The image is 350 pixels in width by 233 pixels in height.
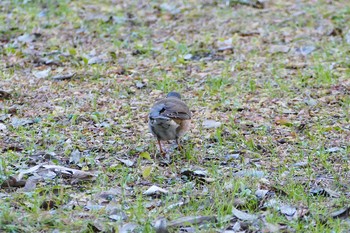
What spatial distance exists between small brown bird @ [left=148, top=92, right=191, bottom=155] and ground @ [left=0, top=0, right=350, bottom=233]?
164mm

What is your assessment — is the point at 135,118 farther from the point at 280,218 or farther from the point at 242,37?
→ the point at 242,37

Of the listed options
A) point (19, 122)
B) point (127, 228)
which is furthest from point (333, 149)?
point (19, 122)

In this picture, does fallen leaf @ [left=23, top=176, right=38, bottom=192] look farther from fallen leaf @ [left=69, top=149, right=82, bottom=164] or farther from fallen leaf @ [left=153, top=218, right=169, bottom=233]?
fallen leaf @ [left=153, top=218, right=169, bottom=233]

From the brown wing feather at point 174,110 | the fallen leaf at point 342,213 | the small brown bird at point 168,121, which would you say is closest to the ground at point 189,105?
the fallen leaf at point 342,213

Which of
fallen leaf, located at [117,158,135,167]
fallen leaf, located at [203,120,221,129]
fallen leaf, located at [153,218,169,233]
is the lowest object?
fallen leaf, located at [203,120,221,129]

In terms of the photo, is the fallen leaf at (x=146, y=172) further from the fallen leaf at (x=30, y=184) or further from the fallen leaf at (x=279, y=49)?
the fallen leaf at (x=279, y=49)

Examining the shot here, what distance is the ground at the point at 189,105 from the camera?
4.97 meters

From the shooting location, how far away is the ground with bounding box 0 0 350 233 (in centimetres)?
497

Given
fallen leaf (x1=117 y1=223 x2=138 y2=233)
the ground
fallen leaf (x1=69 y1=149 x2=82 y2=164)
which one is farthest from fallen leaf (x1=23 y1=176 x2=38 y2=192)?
fallen leaf (x1=117 y1=223 x2=138 y2=233)

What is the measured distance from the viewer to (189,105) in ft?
24.6

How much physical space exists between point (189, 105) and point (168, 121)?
1.46m

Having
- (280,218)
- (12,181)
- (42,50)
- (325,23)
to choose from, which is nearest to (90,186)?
(12,181)

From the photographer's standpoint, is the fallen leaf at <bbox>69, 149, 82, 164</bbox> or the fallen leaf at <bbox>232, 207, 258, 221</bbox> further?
the fallen leaf at <bbox>69, 149, 82, 164</bbox>

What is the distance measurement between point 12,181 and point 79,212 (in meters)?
0.73
